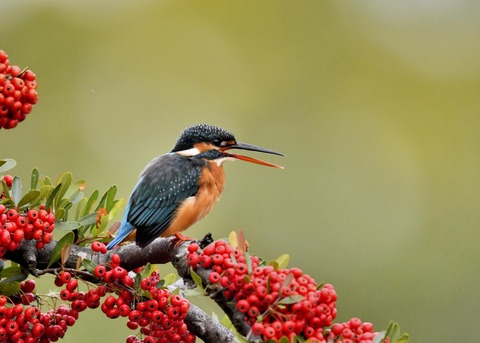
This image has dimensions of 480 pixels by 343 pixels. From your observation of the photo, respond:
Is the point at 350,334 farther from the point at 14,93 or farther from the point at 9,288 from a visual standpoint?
the point at 14,93

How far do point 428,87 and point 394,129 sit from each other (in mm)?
1060

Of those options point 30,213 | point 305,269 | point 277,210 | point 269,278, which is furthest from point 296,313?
point 277,210

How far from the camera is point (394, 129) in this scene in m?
13.1

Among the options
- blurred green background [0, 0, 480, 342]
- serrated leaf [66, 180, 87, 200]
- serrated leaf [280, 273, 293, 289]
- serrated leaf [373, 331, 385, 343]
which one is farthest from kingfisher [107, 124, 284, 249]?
blurred green background [0, 0, 480, 342]

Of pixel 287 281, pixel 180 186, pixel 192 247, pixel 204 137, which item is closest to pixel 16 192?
pixel 192 247

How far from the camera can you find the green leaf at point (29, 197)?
118 inches

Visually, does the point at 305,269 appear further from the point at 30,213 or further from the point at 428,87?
the point at 30,213

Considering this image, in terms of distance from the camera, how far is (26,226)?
115 inches

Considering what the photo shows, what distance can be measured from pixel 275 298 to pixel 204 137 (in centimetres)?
214

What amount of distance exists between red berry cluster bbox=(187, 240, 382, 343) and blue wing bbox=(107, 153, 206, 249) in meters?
0.64

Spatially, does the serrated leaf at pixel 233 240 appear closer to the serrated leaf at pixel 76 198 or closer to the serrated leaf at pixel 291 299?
the serrated leaf at pixel 291 299

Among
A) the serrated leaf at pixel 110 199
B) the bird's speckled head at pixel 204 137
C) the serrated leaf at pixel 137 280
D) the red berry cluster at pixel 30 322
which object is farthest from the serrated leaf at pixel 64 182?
the bird's speckled head at pixel 204 137

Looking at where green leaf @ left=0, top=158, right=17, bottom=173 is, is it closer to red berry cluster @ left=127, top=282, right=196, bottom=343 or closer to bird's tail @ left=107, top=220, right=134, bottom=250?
bird's tail @ left=107, top=220, right=134, bottom=250

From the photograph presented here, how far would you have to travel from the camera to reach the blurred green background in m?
9.68
